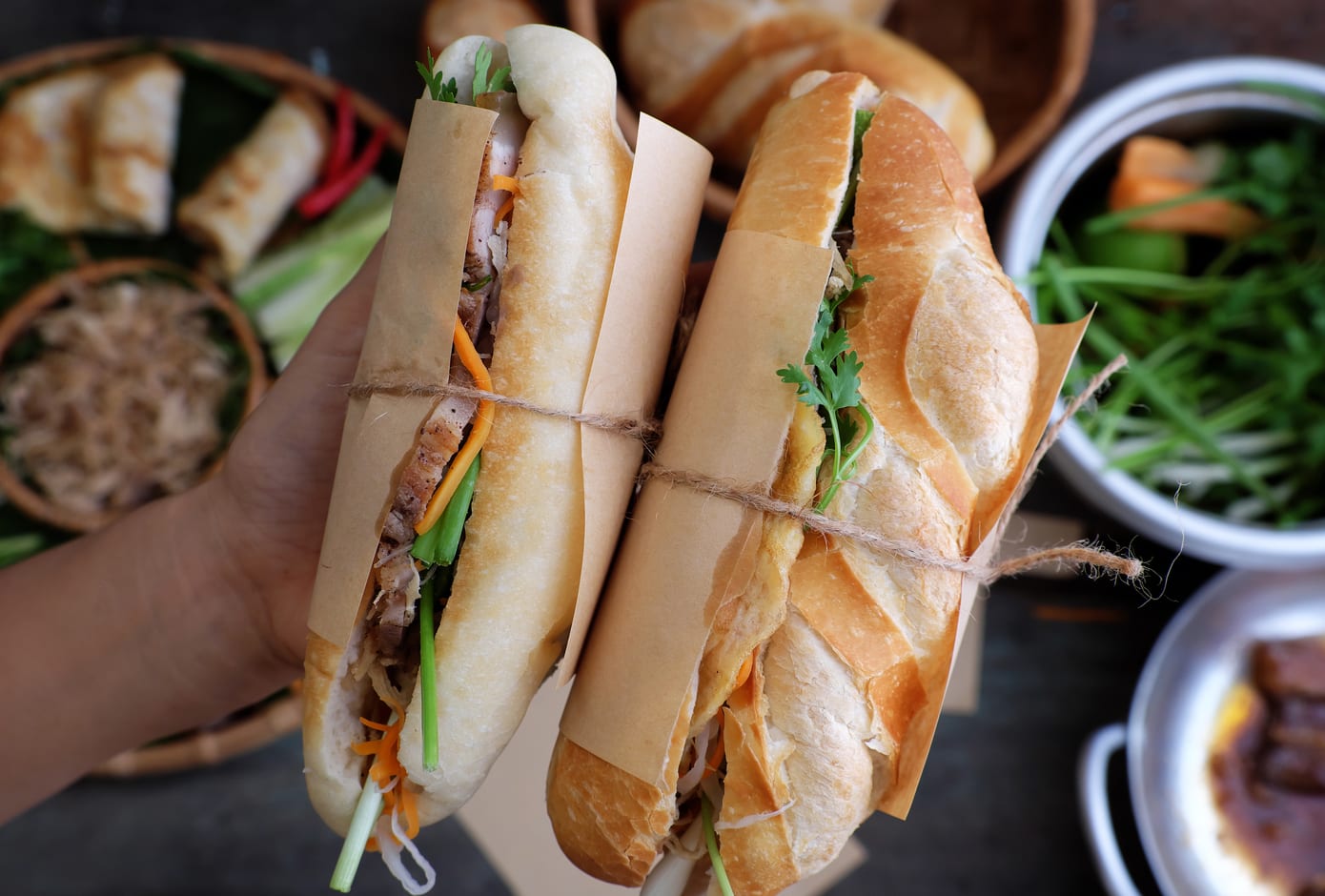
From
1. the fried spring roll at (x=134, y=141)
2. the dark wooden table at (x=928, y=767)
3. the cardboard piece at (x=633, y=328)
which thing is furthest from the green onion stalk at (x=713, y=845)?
the fried spring roll at (x=134, y=141)

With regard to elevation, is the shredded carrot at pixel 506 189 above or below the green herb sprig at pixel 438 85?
Answer: below

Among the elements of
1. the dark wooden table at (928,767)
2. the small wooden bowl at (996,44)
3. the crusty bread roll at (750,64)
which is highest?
the small wooden bowl at (996,44)

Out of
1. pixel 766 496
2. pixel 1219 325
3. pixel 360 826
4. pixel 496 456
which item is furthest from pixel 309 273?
pixel 1219 325

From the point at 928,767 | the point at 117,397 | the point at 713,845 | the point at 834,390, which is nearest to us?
the point at 834,390

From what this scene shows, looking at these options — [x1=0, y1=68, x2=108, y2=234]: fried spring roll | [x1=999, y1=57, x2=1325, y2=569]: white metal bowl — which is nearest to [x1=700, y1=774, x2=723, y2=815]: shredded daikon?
[x1=999, y1=57, x2=1325, y2=569]: white metal bowl

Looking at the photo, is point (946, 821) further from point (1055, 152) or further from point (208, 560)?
point (208, 560)

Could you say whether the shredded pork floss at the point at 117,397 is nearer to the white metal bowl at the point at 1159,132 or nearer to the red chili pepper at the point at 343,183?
the red chili pepper at the point at 343,183

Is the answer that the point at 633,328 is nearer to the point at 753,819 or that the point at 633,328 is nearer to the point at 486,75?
the point at 486,75
